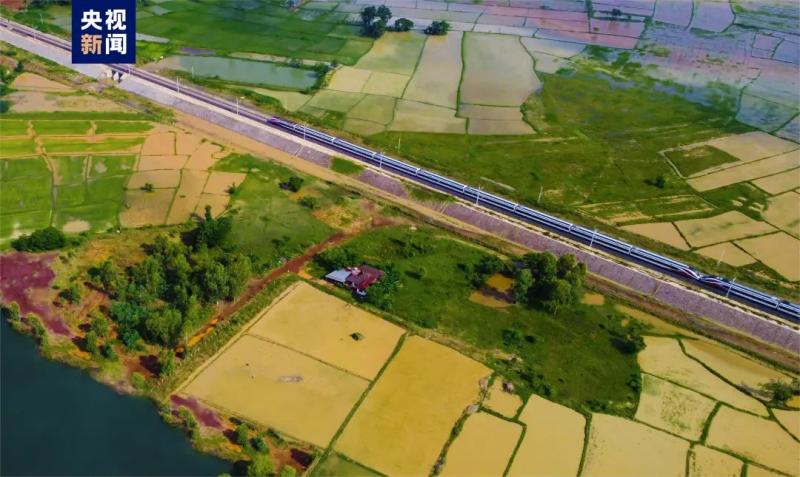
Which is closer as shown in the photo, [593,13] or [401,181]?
[401,181]

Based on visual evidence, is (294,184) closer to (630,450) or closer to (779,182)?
(630,450)

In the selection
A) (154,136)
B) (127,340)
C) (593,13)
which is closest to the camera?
(127,340)

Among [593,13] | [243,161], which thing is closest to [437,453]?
[243,161]

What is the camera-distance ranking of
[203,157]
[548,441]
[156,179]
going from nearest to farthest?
1. [548,441]
2. [156,179]
3. [203,157]

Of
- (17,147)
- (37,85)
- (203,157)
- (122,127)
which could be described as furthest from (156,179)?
(37,85)

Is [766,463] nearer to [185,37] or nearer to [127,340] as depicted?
[127,340]

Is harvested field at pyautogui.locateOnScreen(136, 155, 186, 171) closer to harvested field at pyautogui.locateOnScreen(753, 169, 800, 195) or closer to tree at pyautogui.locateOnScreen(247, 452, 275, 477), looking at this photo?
tree at pyautogui.locateOnScreen(247, 452, 275, 477)
